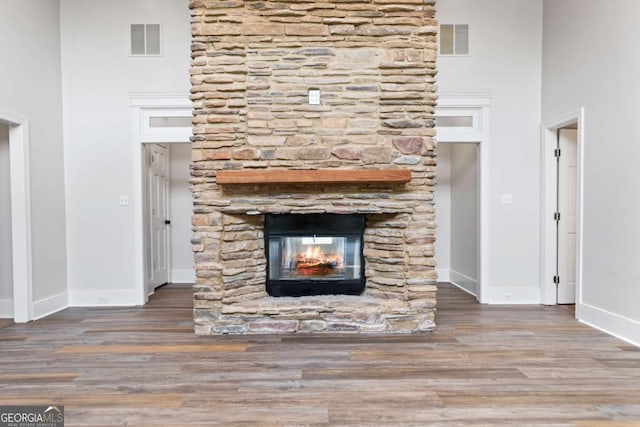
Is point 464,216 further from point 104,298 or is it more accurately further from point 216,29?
point 104,298

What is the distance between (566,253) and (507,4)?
2799mm

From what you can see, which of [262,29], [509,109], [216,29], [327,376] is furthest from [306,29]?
[327,376]

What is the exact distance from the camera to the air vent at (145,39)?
4059mm

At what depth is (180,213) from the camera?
5.30 m

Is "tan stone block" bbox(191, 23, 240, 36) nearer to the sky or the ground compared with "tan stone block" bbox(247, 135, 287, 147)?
nearer to the sky

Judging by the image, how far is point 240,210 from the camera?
3178 mm

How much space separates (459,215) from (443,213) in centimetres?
36

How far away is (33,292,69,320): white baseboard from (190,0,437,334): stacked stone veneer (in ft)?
5.89

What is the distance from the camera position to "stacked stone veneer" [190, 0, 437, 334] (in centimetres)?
314

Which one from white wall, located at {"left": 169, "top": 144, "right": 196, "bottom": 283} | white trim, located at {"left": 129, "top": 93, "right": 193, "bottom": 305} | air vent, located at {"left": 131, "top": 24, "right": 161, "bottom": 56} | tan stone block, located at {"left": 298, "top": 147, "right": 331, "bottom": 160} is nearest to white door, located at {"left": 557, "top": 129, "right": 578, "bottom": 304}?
tan stone block, located at {"left": 298, "top": 147, "right": 331, "bottom": 160}

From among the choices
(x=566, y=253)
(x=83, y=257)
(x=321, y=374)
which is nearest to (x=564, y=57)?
(x=566, y=253)

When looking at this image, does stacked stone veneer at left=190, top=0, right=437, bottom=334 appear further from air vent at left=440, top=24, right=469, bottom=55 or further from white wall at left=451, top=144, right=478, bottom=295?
white wall at left=451, top=144, right=478, bottom=295

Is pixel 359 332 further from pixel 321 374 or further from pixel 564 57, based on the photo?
pixel 564 57

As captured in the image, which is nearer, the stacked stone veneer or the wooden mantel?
the wooden mantel
